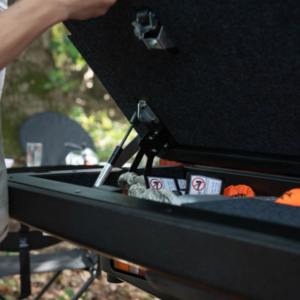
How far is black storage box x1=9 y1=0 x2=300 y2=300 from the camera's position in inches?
18.3

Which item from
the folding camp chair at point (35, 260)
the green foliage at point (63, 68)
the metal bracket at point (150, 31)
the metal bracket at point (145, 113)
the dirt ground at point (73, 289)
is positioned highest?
the green foliage at point (63, 68)

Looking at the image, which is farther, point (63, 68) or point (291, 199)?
point (63, 68)

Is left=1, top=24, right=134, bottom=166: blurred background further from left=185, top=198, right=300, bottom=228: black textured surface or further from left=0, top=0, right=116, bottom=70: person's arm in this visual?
left=185, top=198, right=300, bottom=228: black textured surface

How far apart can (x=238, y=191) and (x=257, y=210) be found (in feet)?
1.35

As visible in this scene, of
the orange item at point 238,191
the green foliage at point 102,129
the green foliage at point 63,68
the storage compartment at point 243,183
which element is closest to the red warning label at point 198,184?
the storage compartment at point 243,183

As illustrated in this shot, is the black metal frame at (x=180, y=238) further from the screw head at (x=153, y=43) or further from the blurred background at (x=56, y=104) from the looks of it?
the blurred background at (x=56, y=104)

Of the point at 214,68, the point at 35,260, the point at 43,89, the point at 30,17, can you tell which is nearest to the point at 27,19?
the point at 30,17

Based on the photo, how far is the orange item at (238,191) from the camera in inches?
36.8

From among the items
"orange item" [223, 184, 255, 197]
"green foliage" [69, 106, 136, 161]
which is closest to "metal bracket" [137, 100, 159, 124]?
"orange item" [223, 184, 255, 197]

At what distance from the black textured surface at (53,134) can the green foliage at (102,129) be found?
4.32 feet

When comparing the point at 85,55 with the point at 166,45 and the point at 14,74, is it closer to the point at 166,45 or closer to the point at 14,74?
the point at 166,45

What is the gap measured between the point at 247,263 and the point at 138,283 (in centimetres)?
38

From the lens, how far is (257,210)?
54 centimetres

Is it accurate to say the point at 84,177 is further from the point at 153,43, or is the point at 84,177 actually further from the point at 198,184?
the point at 153,43
